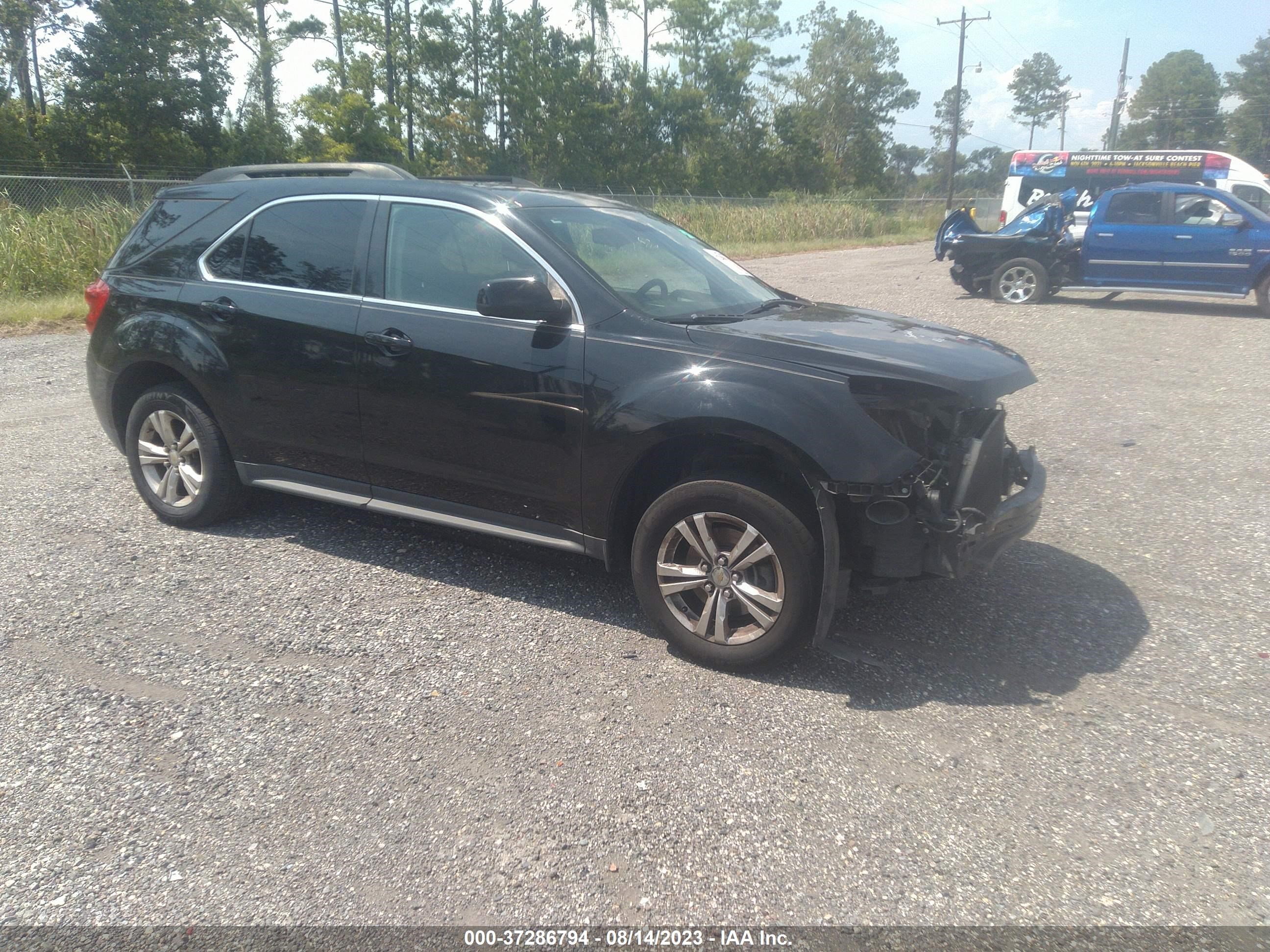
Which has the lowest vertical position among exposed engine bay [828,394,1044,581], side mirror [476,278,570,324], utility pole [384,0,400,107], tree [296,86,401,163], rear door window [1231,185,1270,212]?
exposed engine bay [828,394,1044,581]

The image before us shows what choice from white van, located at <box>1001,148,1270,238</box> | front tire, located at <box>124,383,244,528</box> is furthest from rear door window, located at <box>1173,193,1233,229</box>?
front tire, located at <box>124,383,244,528</box>

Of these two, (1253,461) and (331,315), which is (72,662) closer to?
(331,315)

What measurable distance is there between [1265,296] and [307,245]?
14.2 m

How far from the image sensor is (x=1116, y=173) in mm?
25062

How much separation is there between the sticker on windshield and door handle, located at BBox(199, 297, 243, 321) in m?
2.46

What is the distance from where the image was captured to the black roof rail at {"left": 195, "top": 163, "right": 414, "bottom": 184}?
4.92 m

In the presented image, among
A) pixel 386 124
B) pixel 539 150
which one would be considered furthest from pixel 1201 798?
pixel 539 150

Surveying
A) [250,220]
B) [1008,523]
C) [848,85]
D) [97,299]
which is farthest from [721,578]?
[848,85]

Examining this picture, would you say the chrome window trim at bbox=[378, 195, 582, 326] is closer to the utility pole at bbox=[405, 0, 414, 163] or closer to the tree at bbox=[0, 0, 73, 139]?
the tree at bbox=[0, 0, 73, 139]

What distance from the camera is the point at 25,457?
6.69m

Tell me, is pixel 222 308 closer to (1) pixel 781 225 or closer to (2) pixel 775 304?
(2) pixel 775 304

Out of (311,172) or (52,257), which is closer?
(311,172)

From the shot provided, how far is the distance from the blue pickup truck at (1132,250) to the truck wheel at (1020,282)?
0.01 metres

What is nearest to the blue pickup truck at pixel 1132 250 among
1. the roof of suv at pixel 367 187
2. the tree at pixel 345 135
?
the roof of suv at pixel 367 187
